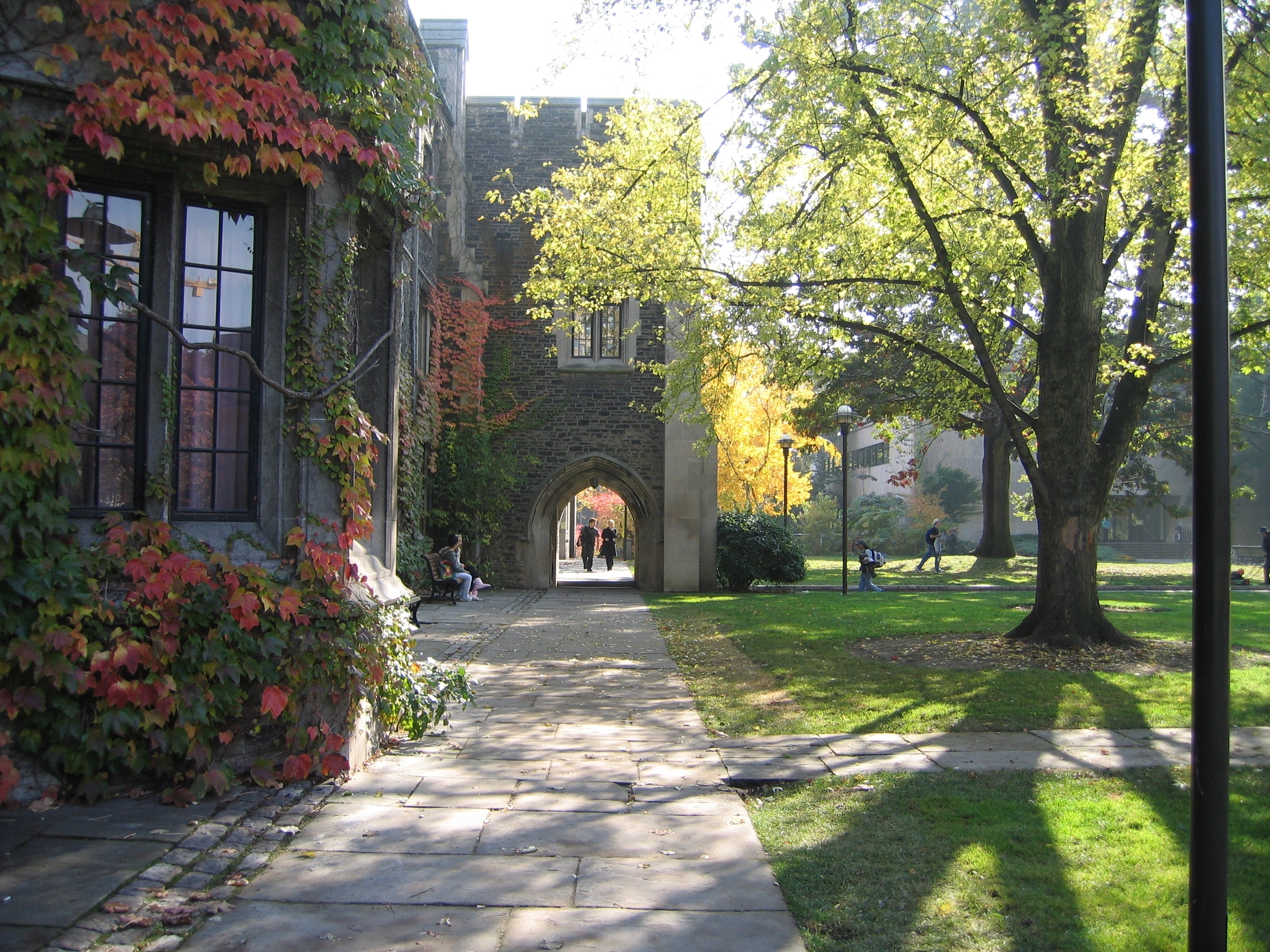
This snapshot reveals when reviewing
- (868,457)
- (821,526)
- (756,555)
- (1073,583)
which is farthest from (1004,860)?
(868,457)

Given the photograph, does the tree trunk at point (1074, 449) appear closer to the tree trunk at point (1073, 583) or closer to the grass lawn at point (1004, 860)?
the tree trunk at point (1073, 583)

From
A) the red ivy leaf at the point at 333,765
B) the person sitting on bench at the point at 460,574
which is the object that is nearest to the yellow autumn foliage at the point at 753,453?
the person sitting on bench at the point at 460,574

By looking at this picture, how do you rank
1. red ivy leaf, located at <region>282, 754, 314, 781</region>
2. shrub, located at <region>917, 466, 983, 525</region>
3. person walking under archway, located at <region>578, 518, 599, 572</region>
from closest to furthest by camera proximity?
red ivy leaf, located at <region>282, 754, 314, 781</region> < person walking under archway, located at <region>578, 518, 599, 572</region> < shrub, located at <region>917, 466, 983, 525</region>

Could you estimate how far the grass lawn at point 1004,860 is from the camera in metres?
3.47

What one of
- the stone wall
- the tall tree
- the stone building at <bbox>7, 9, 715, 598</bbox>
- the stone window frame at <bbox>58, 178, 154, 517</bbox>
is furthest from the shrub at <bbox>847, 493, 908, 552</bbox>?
the stone window frame at <bbox>58, 178, 154, 517</bbox>

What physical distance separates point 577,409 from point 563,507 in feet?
8.87

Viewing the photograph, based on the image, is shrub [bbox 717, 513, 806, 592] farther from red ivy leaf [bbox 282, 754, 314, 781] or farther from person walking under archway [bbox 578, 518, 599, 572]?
red ivy leaf [bbox 282, 754, 314, 781]

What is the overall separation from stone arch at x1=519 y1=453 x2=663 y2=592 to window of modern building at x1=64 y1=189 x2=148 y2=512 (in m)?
16.5

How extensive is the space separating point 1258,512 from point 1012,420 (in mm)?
45099

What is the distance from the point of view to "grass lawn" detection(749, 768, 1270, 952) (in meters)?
3.47

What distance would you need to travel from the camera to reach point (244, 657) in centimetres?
489

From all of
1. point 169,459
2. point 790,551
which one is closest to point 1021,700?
point 169,459

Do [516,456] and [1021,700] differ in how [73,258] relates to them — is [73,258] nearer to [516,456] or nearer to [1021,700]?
[1021,700]

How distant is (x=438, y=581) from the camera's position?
17578 mm
